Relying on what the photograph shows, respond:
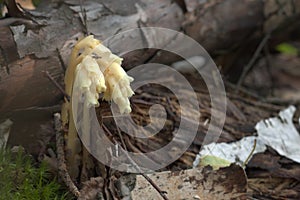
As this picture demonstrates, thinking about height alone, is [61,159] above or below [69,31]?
below

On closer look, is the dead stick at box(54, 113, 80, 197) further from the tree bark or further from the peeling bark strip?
the peeling bark strip

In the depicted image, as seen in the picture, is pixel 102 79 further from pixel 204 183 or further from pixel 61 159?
pixel 204 183

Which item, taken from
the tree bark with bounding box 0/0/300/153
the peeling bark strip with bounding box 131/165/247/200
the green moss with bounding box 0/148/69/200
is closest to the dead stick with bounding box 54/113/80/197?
the green moss with bounding box 0/148/69/200

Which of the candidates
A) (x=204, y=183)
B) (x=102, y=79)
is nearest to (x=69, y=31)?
(x=102, y=79)

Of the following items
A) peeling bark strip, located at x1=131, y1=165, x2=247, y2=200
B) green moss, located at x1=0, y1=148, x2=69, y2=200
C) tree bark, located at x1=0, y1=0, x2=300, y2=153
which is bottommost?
peeling bark strip, located at x1=131, y1=165, x2=247, y2=200

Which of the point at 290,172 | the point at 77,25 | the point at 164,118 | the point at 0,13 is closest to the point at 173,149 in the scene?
the point at 164,118

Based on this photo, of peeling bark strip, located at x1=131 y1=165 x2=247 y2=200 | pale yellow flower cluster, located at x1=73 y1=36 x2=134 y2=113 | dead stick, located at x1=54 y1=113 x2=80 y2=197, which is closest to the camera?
pale yellow flower cluster, located at x1=73 y1=36 x2=134 y2=113

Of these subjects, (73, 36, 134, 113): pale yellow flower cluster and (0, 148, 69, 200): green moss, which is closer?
(73, 36, 134, 113): pale yellow flower cluster
